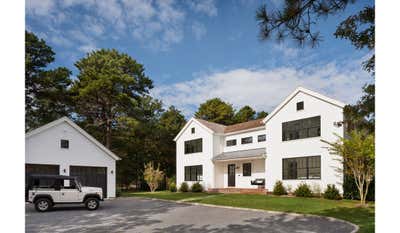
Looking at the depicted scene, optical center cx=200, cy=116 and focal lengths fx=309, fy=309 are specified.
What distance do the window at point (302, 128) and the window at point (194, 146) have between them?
856 centimetres

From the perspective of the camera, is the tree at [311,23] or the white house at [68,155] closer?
the tree at [311,23]

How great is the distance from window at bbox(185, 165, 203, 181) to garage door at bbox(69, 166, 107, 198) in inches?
347

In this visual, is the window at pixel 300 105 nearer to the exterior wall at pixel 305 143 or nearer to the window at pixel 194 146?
the exterior wall at pixel 305 143

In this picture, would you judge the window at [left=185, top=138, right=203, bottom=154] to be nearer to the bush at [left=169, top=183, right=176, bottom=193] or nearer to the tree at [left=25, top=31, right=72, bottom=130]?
the bush at [left=169, top=183, right=176, bottom=193]

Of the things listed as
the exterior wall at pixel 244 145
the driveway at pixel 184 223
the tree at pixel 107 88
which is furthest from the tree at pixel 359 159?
the tree at pixel 107 88

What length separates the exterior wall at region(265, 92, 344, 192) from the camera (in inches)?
712

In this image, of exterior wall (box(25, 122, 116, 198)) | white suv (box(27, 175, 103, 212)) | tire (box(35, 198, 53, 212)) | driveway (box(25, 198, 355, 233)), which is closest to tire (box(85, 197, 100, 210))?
white suv (box(27, 175, 103, 212))

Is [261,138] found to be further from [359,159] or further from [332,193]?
[359,159]

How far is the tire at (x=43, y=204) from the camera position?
13.5 meters

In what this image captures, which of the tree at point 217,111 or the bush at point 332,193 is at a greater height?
the tree at point 217,111

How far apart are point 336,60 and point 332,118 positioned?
48.2 ft

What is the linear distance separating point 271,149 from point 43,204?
1466 centimetres
